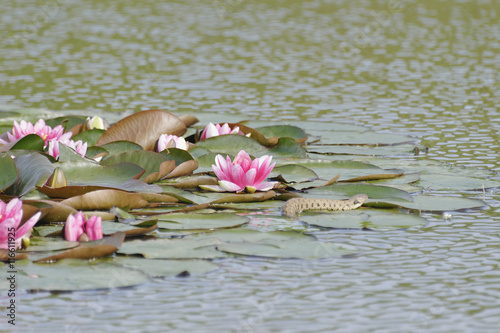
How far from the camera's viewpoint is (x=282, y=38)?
15.0 m

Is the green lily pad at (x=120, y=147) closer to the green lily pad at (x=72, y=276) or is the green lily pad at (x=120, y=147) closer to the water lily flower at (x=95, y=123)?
the water lily flower at (x=95, y=123)

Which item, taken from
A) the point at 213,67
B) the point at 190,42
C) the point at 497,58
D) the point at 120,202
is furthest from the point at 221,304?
the point at 190,42

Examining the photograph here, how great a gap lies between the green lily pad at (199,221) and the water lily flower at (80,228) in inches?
20.2

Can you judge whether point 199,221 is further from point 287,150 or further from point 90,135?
point 90,135

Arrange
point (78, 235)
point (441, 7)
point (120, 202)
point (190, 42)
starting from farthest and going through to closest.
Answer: point (441, 7) < point (190, 42) < point (120, 202) < point (78, 235)

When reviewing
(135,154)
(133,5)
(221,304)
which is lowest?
(221,304)

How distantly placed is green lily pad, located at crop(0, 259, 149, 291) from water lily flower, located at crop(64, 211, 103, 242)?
0.25 meters

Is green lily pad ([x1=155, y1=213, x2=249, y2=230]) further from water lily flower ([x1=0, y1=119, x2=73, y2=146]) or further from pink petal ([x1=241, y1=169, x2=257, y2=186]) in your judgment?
water lily flower ([x1=0, y1=119, x2=73, y2=146])

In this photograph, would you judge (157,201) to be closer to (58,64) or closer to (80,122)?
(80,122)

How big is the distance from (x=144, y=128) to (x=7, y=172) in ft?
5.54

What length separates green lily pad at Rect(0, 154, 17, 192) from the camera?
5168 mm

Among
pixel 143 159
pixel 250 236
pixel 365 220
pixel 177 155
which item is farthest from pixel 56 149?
pixel 365 220

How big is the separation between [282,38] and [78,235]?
1090cm

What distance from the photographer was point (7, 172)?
524 centimetres
